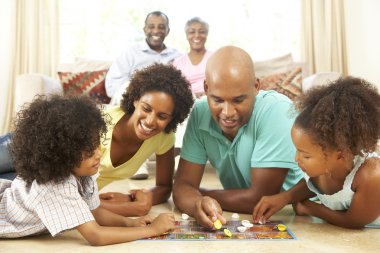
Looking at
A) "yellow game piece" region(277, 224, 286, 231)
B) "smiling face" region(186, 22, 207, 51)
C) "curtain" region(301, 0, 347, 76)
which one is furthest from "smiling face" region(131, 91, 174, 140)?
"curtain" region(301, 0, 347, 76)

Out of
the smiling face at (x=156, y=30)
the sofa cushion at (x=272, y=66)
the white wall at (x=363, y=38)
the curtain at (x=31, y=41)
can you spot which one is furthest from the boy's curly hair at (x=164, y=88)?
the white wall at (x=363, y=38)

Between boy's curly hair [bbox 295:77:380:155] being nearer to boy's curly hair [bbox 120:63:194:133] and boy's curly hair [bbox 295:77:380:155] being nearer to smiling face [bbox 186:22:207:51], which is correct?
boy's curly hair [bbox 120:63:194:133]

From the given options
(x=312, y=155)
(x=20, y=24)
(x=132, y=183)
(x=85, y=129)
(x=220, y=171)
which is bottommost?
(x=132, y=183)

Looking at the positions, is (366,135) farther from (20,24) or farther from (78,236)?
(20,24)

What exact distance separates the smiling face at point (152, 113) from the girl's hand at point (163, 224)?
1.33 feet

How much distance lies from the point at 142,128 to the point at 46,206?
1.85ft

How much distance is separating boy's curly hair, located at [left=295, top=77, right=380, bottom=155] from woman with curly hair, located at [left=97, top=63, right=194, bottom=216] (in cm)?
58

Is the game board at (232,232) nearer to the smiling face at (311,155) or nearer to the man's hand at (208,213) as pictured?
the man's hand at (208,213)

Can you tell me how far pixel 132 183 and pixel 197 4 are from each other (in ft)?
7.88

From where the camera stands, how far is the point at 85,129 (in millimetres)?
1491

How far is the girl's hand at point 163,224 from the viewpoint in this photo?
1.59 meters

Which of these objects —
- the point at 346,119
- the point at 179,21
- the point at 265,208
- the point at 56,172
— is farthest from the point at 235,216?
the point at 179,21

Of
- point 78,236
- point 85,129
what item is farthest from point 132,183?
point 85,129

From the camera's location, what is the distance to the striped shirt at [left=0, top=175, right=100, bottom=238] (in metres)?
1.45
